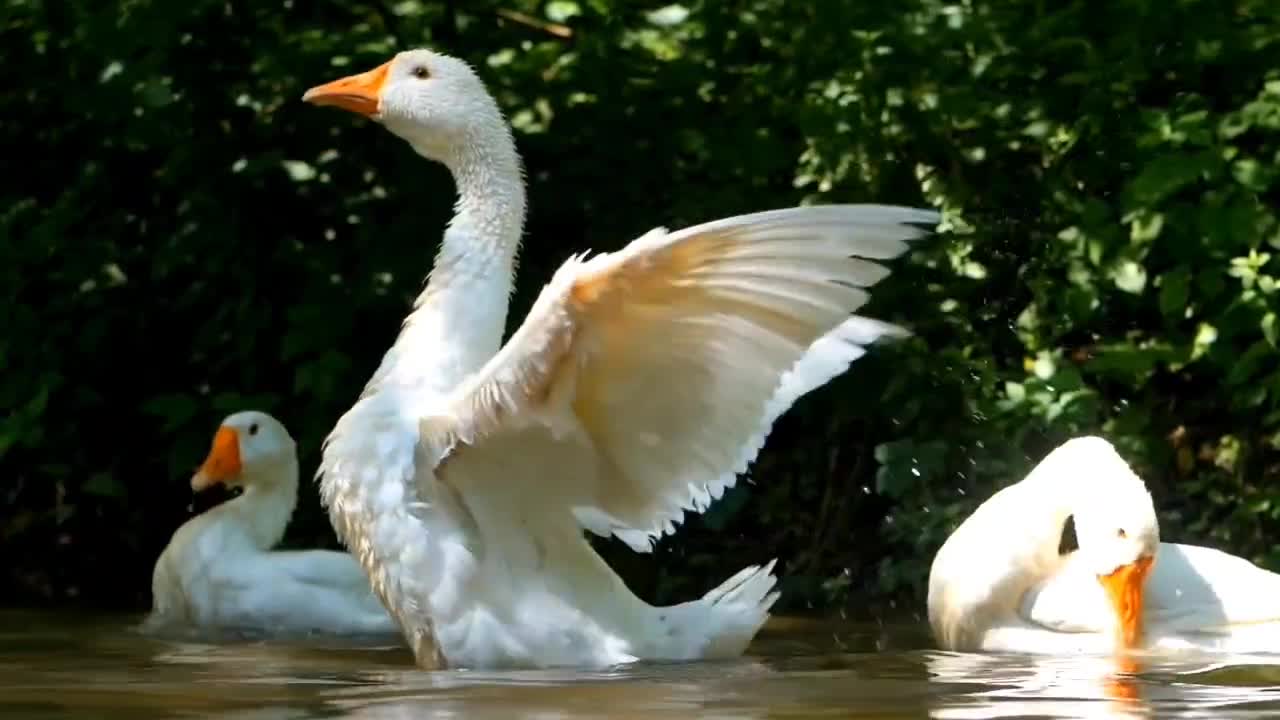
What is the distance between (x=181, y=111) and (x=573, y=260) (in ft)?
15.3

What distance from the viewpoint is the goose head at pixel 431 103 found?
6.57m

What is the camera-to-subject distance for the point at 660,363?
18.5 feet

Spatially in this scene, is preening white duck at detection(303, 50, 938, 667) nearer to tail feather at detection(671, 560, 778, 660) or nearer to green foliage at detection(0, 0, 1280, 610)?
tail feather at detection(671, 560, 778, 660)

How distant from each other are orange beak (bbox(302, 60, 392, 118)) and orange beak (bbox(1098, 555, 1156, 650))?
2.69 meters

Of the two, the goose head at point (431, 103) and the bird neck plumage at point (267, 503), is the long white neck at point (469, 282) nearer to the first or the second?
the goose head at point (431, 103)

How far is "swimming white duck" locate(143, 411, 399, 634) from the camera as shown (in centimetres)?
815

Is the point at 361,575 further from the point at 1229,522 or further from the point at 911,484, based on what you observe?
the point at 1229,522

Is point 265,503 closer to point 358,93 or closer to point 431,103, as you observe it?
point 358,93

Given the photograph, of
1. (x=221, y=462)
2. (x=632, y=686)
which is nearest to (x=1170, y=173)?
(x=632, y=686)

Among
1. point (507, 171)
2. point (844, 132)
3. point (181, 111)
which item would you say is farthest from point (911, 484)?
point (181, 111)

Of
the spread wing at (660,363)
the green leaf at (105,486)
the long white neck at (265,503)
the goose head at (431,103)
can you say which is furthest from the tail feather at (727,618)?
the green leaf at (105,486)

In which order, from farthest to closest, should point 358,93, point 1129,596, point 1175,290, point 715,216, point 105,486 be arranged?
1. point 105,486
2. point 715,216
3. point 1175,290
4. point 358,93
5. point 1129,596

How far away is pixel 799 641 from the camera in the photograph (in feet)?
24.2

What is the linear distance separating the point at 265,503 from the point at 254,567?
677 millimetres
